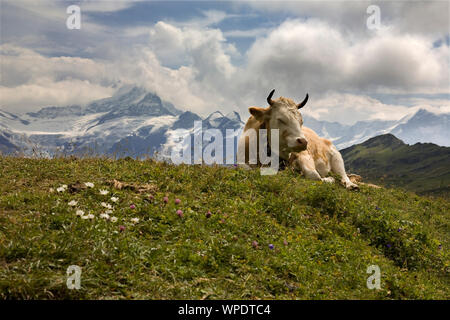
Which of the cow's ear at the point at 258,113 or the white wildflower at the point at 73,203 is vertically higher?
the cow's ear at the point at 258,113

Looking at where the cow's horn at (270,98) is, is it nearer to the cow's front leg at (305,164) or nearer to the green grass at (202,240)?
the cow's front leg at (305,164)

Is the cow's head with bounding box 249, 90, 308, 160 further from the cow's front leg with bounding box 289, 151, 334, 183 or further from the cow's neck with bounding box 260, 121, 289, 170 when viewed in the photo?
the cow's front leg with bounding box 289, 151, 334, 183

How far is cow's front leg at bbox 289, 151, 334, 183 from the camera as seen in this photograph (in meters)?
12.6

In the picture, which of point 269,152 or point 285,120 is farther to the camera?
point 269,152

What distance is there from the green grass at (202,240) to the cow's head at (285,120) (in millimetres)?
2207

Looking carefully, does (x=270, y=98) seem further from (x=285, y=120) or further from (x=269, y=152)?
(x=269, y=152)

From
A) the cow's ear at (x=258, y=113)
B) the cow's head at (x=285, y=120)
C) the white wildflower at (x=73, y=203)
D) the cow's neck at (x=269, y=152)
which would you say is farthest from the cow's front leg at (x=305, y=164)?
the white wildflower at (x=73, y=203)

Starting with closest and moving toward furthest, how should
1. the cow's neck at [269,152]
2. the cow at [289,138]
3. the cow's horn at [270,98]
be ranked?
the cow's horn at [270,98], the cow at [289,138], the cow's neck at [269,152]

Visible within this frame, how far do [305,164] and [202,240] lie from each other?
25.2 ft

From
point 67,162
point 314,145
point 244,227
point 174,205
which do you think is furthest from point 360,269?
point 314,145

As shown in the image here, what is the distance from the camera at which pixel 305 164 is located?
42.4ft

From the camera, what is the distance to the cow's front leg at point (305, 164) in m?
12.6

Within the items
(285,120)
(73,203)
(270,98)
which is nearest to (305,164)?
(285,120)

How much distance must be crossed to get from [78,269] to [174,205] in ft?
→ 8.82
